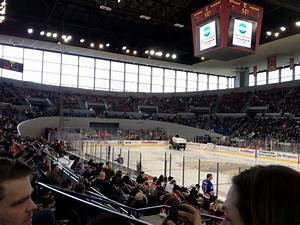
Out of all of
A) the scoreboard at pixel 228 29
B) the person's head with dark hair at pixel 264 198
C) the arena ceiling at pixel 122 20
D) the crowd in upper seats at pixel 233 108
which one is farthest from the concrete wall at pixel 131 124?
the person's head with dark hair at pixel 264 198

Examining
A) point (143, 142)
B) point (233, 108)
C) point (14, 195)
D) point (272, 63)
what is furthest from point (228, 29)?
point (233, 108)

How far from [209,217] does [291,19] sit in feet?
84.7

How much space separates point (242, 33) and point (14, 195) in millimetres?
16479

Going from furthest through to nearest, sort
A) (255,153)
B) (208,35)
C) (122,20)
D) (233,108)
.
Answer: (233,108) → (122,20) → (255,153) → (208,35)

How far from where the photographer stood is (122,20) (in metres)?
32.2

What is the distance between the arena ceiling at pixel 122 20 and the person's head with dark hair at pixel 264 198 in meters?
23.0

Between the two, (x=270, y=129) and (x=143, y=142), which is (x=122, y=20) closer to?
(x=143, y=142)

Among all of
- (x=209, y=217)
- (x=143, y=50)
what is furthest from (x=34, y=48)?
(x=209, y=217)

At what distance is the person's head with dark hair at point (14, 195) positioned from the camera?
4.28 feet

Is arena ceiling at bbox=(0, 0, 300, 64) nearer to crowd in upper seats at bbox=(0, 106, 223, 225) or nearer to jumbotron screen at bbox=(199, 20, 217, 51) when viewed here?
jumbotron screen at bbox=(199, 20, 217, 51)

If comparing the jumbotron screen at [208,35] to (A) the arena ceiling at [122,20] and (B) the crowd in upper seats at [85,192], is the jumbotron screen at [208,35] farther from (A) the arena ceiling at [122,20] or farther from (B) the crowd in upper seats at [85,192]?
(B) the crowd in upper seats at [85,192]

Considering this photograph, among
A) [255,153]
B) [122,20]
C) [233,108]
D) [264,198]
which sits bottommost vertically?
[255,153]

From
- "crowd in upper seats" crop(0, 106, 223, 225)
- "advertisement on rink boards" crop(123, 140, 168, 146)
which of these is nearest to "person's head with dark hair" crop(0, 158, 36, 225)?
"crowd in upper seats" crop(0, 106, 223, 225)

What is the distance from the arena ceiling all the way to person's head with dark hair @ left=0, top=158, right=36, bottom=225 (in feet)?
75.2
